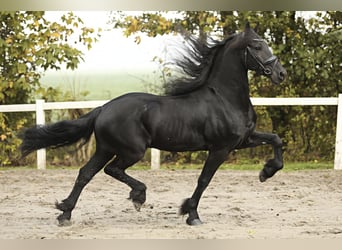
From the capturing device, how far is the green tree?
1084cm

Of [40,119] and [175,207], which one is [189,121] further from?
[40,119]

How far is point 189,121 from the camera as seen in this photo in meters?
5.34

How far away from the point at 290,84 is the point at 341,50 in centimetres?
123

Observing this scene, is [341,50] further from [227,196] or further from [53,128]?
[53,128]

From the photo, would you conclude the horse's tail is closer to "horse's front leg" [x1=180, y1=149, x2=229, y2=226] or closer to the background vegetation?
"horse's front leg" [x1=180, y1=149, x2=229, y2=226]

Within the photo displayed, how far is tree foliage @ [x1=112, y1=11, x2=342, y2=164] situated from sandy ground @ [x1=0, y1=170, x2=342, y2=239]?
8.22 ft

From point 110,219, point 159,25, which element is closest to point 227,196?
point 110,219

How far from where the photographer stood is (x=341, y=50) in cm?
1123

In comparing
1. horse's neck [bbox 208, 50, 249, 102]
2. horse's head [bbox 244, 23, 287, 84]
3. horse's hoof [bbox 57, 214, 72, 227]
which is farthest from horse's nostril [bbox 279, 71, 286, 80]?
horse's hoof [bbox 57, 214, 72, 227]

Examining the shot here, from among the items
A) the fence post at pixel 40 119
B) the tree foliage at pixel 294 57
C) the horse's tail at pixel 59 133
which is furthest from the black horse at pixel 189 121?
the tree foliage at pixel 294 57

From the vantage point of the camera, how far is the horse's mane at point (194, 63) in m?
5.54

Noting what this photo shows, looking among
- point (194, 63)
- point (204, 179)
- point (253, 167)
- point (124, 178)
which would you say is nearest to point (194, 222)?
point (204, 179)

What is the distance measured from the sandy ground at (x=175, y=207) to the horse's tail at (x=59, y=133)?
0.80 metres

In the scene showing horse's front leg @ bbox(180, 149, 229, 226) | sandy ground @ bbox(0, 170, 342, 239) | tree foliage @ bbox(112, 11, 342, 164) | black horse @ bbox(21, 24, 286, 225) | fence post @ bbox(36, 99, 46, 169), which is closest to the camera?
sandy ground @ bbox(0, 170, 342, 239)
